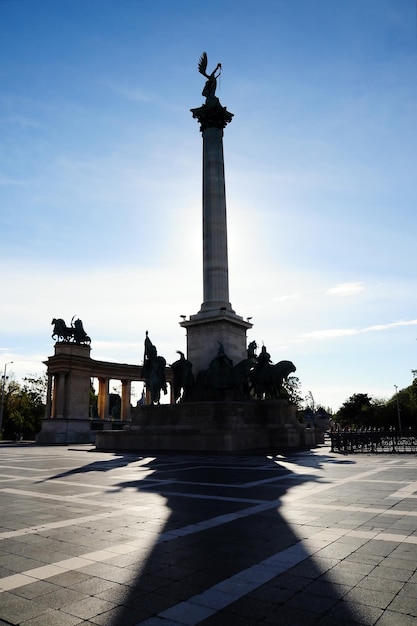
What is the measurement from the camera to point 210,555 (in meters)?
7.48

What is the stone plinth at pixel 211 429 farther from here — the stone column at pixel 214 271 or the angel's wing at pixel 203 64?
the angel's wing at pixel 203 64

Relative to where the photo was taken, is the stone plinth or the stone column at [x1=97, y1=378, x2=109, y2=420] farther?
the stone column at [x1=97, y1=378, x2=109, y2=420]

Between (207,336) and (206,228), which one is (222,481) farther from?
(206,228)

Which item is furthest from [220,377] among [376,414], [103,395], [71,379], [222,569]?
[376,414]

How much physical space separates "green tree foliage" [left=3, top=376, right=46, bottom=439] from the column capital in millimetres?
58533

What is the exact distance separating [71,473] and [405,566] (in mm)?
16462

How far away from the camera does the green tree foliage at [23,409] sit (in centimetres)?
8500

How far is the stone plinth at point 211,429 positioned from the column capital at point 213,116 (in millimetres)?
26734

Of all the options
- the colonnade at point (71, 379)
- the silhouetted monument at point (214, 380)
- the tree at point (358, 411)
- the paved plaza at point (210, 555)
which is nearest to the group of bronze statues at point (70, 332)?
the colonnade at point (71, 379)

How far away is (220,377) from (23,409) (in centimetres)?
6400

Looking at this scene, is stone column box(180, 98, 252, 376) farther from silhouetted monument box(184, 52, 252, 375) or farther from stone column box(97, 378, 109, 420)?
stone column box(97, 378, 109, 420)

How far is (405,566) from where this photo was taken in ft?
22.1

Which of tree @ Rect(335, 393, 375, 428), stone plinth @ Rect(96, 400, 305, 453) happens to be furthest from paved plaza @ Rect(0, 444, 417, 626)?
tree @ Rect(335, 393, 375, 428)

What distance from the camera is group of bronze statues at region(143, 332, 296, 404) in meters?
35.5
